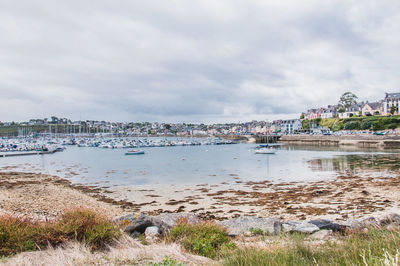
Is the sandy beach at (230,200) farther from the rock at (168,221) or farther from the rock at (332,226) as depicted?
the rock at (168,221)

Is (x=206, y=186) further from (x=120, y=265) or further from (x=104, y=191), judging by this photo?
(x=120, y=265)

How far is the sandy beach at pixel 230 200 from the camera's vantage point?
14.4m

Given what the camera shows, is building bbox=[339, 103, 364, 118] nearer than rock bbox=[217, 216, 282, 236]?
No

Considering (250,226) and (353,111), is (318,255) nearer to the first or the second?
(250,226)

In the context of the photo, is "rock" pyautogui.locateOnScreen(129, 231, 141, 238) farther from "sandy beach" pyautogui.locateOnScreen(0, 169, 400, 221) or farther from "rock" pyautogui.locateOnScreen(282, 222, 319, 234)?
"sandy beach" pyautogui.locateOnScreen(0, 169, 400, 221)

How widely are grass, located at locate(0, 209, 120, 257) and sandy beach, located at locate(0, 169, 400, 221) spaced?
19.0 feet

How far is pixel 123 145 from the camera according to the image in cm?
10006

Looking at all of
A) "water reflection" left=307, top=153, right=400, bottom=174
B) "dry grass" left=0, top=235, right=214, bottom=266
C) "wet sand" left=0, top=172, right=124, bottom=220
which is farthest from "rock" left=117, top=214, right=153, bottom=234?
"water reflection" left=307, top=153, right=400, bottom=174

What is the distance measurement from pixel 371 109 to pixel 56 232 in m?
147

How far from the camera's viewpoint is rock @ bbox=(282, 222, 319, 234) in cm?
815

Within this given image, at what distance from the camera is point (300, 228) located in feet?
27.6

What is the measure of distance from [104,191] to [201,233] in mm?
18128

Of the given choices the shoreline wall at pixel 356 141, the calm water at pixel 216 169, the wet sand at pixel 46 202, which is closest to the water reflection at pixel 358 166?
the calm water at pixel 216 169

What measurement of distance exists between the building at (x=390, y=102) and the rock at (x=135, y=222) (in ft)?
440
